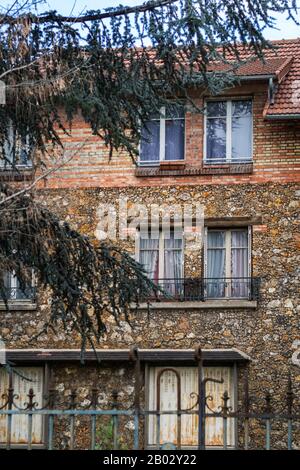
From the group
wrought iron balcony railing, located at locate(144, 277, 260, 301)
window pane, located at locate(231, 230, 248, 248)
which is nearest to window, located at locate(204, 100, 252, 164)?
window pane, located at locate(231, 230, 248, 248)

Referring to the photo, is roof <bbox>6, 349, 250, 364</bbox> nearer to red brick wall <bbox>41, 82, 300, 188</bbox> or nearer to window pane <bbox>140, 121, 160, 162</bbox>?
red brick wall <bbox>41, 82, 300, 188</bbox>

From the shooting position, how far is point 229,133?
66.3 feet

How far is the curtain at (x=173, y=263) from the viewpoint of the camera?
19891mm

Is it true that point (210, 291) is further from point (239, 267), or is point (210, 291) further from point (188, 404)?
point (188, 404)

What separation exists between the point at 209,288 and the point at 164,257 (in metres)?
1.10

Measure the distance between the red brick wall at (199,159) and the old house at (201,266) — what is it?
21mm

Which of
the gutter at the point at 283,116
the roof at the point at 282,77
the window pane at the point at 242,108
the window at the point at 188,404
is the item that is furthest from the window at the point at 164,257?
the roof at the point at 282,77

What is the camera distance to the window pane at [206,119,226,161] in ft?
66.5

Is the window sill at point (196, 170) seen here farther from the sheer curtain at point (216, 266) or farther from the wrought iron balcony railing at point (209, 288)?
the wrought iron balcony railing at point (209, 288)

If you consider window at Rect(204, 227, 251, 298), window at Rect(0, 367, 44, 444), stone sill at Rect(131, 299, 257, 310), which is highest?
window at Rect(204, 227, 251, 298)

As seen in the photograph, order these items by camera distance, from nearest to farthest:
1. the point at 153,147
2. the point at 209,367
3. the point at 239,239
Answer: the point at 209,367
the point at 239,239
the point at 153,147

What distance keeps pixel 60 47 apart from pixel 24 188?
2111 mm

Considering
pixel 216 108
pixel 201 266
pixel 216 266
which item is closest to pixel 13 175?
pixel 201 266
